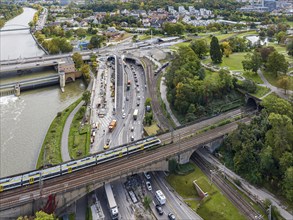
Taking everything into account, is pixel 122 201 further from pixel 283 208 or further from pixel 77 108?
pixel 77 108

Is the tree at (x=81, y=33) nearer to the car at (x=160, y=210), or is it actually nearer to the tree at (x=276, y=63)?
the tree at (x=276, y=63)

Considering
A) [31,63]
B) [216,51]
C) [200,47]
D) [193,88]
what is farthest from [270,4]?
[31,63]

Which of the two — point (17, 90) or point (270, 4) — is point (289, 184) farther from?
point (270, 4)

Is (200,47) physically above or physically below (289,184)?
above

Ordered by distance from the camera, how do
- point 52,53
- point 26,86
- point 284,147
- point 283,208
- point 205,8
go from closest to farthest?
point 283,208 → point 284,147 → point 26,86 → point 52,53 → point 205,8

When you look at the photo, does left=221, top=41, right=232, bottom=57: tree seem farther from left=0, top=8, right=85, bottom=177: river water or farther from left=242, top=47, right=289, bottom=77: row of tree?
left=0, top=8, right=85, bottom=177: river water

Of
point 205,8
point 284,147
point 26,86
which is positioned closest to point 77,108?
point 26,86

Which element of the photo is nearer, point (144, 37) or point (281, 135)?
point (281, 135)
